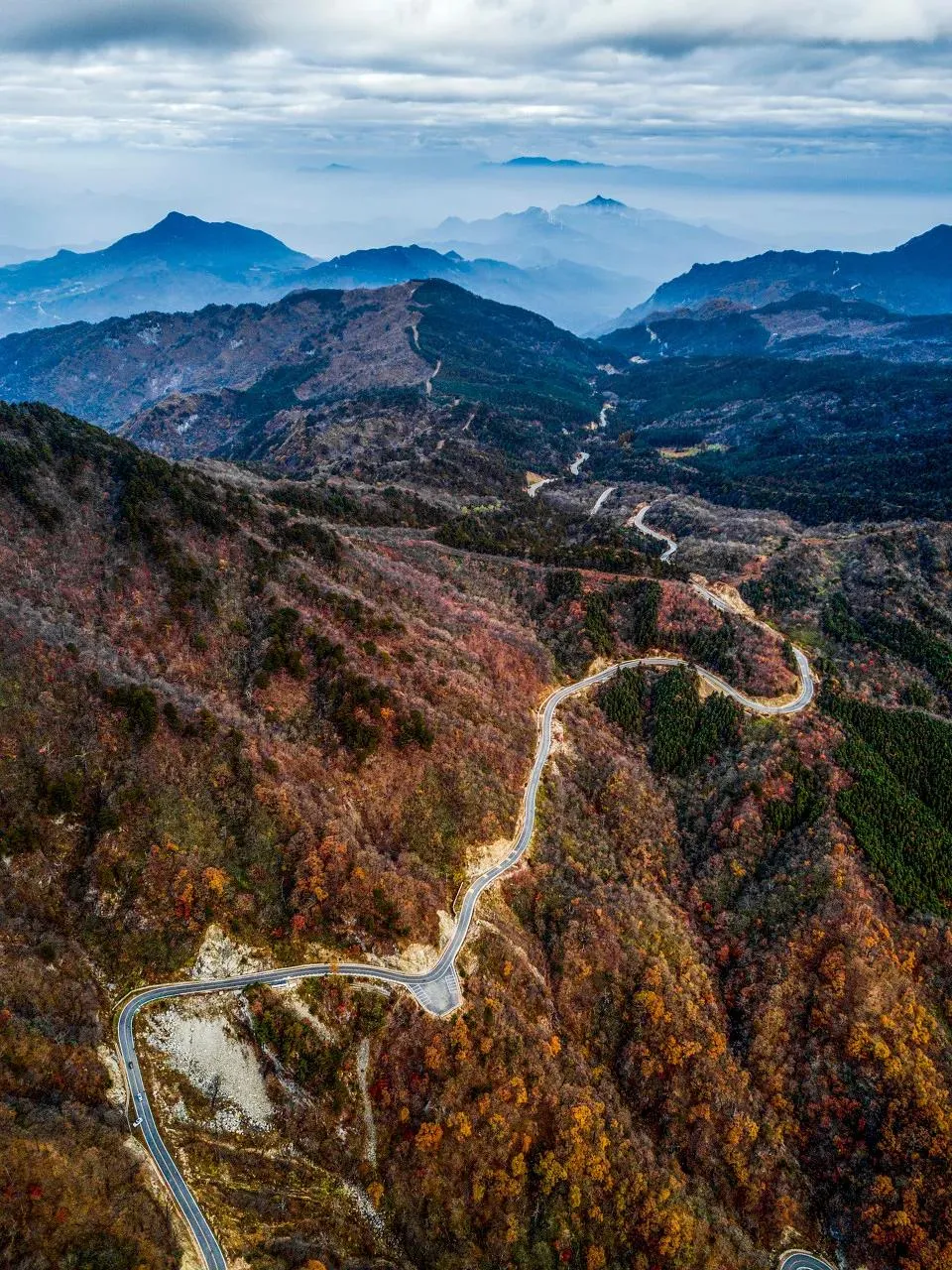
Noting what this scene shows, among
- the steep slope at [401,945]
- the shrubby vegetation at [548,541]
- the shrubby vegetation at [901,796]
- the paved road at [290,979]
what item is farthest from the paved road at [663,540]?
the paved road at [290,979]

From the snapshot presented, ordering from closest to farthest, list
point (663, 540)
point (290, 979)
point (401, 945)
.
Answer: point (290, 979)
point (401, 945)
point (663, 540)

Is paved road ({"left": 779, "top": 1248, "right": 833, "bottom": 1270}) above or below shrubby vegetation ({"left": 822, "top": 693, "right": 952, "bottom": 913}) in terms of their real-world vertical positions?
below

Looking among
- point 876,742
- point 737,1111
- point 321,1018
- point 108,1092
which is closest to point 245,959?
point 321,1018

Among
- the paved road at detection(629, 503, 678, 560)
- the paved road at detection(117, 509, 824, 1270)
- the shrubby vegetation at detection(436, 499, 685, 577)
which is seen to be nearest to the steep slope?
the paved road at detection(117, 509, 824, 1270)

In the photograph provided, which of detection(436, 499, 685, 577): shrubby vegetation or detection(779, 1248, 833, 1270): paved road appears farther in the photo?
detection(436, 499, 685, 577): shrubby vegetation

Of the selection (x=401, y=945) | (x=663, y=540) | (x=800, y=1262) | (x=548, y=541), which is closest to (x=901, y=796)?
(x=800, y=1262)

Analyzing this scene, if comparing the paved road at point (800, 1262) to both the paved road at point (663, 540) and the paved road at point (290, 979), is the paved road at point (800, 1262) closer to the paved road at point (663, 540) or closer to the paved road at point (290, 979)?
the paved road at point (290, 979)

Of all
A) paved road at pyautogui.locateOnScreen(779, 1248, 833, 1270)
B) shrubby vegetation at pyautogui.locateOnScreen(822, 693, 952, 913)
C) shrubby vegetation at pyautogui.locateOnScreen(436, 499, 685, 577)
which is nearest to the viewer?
paved road at pyautogui.locateOnScreen(779, 1248, 833, 1270)

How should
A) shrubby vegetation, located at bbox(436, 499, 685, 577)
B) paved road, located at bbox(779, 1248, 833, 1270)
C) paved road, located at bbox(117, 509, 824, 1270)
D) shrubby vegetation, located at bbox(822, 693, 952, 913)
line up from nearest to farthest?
paved road, located at bbox(117, 509, 824, 1270), paved road, located at bbox(779, 1248, 833, 1270), shrubby vegetation, located at bbox(822, 693, 952, 913), shrubby vegetation, located at bbox(436, 499, 685, 577)

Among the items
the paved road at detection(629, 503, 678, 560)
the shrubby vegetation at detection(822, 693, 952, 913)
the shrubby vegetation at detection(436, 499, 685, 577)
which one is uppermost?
the shrubby vegetation at detection(436, 499, 685, 577)

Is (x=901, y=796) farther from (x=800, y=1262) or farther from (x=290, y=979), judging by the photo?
(x=290, y=979)

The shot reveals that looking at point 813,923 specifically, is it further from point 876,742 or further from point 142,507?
point 142,507

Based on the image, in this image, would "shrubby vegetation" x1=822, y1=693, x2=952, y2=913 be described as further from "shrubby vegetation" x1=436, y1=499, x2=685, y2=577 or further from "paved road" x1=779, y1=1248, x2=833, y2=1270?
"shrubby vegetation" x1=436, y1=499, x2=685, y2=577
